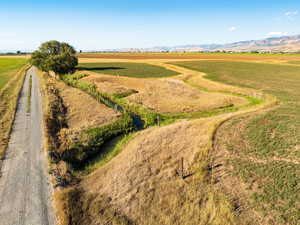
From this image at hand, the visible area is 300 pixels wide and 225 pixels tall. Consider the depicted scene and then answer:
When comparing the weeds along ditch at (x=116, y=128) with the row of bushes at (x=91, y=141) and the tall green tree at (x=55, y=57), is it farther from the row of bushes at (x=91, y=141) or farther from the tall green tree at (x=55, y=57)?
the tall green tree at (x=55, y=57)

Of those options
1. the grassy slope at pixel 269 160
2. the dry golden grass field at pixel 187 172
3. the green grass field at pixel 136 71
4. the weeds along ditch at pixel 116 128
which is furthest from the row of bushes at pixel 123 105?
the green grass field at pixel 136 71

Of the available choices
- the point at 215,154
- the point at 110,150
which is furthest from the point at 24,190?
the point at 215,154

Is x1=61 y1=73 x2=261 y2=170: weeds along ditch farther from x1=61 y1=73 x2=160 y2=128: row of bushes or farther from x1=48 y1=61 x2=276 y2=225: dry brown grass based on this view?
x1=48 y1=61 x2=276 y2=225: dry brown grass

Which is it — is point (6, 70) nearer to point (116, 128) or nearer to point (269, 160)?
point (116, 128)

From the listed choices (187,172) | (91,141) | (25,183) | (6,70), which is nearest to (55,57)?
(6,70)

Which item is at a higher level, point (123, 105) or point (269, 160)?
point (123, 105)

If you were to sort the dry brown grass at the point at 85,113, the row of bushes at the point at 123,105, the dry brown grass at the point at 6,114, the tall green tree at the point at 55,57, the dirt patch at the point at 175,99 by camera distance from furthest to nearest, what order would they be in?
the tall green tree at the point at 55,57 → the dirt patch at the point at 175,99 → the row of bushes at the point at 123,105 → the dry brown grass at the point at 85,113 → the dry brown grass at the point at 6,114
